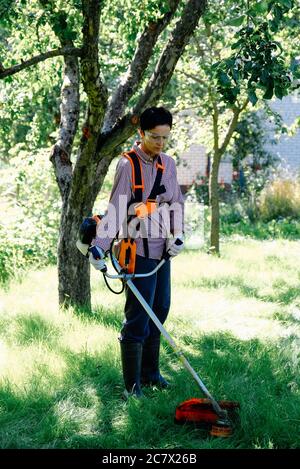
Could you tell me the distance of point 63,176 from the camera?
20.4ft

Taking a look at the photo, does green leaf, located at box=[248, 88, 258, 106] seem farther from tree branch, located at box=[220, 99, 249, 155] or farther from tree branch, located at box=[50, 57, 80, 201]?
tree branch, located at box=[220, 99, 249, 155]

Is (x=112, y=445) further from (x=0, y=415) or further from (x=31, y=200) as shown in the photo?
(x=31, y=200)

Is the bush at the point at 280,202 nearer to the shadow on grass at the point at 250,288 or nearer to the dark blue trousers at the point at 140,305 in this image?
the shadow on grass at the point at 250,288

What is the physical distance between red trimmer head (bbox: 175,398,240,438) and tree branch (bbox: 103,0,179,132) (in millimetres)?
2947

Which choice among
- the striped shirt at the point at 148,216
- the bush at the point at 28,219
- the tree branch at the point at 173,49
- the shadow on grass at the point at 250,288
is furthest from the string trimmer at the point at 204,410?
the bush at the point at 28,219

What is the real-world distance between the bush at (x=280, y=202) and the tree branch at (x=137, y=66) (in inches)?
338

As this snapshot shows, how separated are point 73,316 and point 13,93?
270 cm

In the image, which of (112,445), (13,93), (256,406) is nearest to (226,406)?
(256,406)

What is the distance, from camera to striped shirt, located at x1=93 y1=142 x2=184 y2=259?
4.09 metres

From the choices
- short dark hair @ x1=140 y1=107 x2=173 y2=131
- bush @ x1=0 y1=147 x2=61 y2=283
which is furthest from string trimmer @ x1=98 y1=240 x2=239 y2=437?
bush @ x1=0 y1=147 x2=61 y2=283

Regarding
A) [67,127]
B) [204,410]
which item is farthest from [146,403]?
[67,127]

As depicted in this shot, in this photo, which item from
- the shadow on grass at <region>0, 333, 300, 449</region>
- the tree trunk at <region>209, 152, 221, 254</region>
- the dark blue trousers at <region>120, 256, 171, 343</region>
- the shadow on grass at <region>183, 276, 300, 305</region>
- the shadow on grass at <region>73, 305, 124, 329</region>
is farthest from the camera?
A: the tree trunk at <region>209, 152, 221, 254</region>

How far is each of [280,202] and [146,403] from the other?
429 inches

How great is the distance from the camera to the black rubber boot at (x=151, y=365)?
4.56 m
